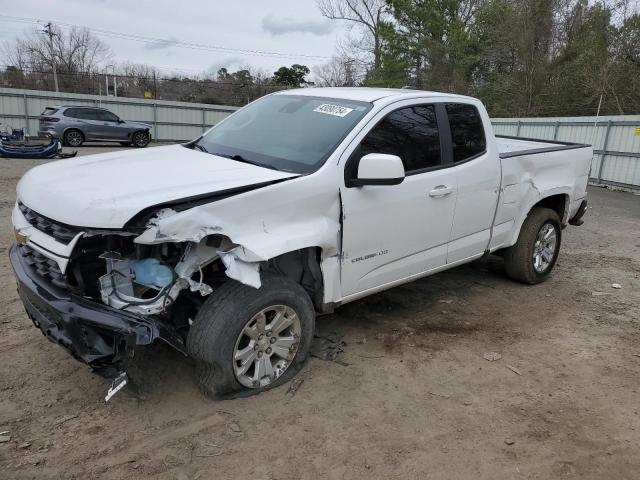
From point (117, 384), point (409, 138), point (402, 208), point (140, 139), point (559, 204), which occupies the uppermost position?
point (409, 138)

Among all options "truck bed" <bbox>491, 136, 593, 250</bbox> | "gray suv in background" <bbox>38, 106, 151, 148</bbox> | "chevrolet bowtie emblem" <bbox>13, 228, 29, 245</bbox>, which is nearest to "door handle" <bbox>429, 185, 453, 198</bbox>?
"truck bed" <bbox>491, 136, 593, 250</bbox>

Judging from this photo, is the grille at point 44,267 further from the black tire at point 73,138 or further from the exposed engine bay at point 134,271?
the black tire at point 73,138

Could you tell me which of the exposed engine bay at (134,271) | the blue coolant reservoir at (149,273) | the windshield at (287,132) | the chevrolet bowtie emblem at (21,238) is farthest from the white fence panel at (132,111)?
the blue coolant reservoir at (149,273)

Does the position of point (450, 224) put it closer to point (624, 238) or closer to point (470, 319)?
point (470, 319)

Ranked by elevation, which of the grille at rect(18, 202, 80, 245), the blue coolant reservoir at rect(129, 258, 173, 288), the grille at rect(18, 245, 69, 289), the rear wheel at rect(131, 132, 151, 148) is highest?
the grille at rect(18, 202, 80, 245)

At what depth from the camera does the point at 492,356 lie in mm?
3959

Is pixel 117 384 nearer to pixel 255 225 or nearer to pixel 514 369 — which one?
pixel 255 225

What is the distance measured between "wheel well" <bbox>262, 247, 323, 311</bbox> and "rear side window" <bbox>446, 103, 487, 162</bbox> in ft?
5.44

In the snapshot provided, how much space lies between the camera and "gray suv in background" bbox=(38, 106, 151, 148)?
18.9 metres

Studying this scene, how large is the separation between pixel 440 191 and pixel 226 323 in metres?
2.03

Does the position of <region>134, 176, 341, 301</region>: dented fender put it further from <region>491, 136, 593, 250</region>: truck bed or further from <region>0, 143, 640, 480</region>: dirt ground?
<region>491, 136, 593, 250</region>: truck bed

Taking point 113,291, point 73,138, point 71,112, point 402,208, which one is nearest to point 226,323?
point 113,291

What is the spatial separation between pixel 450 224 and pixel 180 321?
91.2 inches

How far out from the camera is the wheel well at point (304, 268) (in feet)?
11.0
